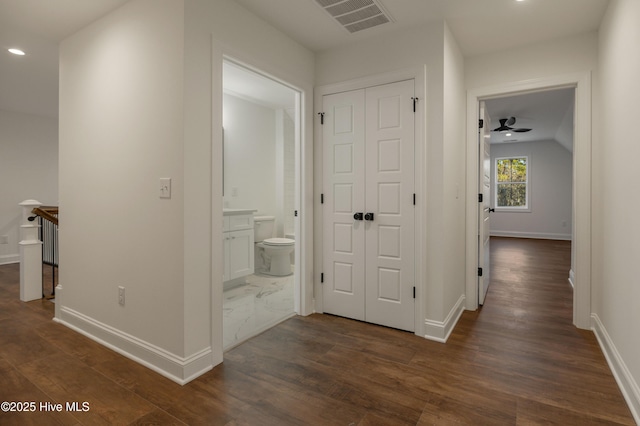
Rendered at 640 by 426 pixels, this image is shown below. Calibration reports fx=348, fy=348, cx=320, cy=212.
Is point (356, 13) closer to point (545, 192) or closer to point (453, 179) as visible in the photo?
point (453, 179)

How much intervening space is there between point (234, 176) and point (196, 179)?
2.92 meters

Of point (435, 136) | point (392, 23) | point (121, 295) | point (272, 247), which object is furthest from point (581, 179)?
point (121, 295)

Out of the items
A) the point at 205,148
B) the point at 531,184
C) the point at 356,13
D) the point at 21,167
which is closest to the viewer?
the point at 205,148

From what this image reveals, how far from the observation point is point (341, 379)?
2.10m

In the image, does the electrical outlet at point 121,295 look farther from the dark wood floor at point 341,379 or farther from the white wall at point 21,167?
the white wall at point 21,167

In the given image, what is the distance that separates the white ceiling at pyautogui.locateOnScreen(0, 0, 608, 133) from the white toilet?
2.49 metres

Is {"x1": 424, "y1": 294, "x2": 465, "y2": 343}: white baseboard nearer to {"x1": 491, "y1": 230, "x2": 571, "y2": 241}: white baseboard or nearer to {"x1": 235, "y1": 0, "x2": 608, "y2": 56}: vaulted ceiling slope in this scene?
{"x1": 235, "y1": 0, "x2": 608, "y2": 56}: vaulted ceiling slope

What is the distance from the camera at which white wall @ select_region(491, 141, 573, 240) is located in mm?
8812

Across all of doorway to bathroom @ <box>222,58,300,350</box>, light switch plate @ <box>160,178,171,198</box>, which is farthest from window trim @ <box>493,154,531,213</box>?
light switch plate @ <box>160,178,171,198</box>

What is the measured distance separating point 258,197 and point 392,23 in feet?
10.6

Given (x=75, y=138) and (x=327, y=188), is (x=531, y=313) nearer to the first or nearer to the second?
(x=327, y=188)

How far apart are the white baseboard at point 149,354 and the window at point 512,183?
9.53m

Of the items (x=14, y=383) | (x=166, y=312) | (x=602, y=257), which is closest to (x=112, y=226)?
(x=166, y=312)

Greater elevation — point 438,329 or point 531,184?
point 531,184
